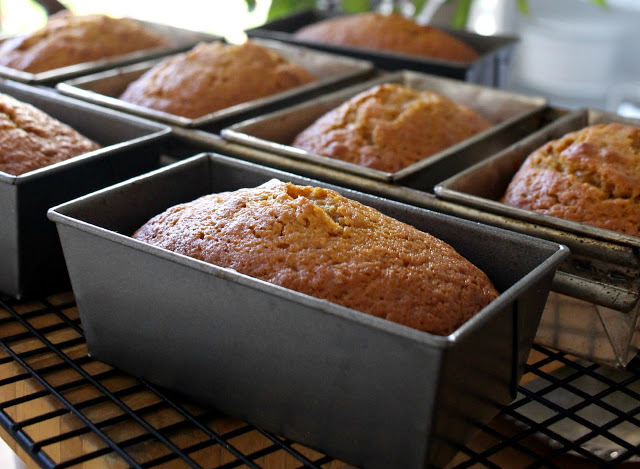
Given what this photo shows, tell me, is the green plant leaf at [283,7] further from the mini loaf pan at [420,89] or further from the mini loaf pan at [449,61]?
the mini loaf pan at [420,89]

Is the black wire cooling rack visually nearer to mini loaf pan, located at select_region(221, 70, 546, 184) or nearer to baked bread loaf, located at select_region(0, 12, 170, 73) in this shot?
mini loaf pan, located at select_region(221, 70, 546, 184)

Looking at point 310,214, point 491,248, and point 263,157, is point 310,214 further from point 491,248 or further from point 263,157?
point 263,157

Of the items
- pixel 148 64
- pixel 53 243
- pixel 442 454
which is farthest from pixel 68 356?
pixel 148 64

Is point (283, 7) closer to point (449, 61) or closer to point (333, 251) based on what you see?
point (449, 61)

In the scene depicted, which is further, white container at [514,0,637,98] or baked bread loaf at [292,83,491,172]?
white container at [514,0,637,98]

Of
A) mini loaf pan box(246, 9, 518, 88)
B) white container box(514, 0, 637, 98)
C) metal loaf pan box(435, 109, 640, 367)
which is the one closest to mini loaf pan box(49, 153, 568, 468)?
metal loaf pan box(435, 109, 640, 367)

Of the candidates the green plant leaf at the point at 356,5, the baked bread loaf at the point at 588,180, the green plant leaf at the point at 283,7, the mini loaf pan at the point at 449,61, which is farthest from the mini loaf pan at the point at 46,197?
the green plant leaf at the point at 356,5
